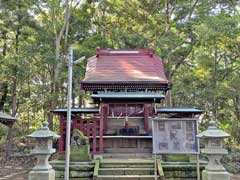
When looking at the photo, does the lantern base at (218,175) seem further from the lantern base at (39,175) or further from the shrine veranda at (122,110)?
the lantern base at (39,175)

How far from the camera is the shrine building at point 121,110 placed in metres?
11.5

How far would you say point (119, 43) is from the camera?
1884cm

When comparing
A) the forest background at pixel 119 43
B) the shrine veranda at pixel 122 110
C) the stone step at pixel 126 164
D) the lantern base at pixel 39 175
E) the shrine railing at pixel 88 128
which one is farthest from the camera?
the forest background at pixel 119 43

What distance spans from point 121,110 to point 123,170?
5.21m

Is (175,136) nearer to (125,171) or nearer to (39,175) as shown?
(125,171)

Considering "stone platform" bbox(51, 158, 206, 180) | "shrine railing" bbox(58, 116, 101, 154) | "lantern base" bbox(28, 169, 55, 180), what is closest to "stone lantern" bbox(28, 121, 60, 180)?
"lantern base" bbox(28, 169, 55, 180)

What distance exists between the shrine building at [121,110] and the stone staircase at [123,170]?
1.34 meters

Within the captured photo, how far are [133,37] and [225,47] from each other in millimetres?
5154

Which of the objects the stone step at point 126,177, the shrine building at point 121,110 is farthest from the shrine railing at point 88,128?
the stone step at point 126,177

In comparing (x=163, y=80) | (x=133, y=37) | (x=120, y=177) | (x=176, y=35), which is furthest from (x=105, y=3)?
(x=120, y=177)

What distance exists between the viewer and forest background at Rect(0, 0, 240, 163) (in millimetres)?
16438

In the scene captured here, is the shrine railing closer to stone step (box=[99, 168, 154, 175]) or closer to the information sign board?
stone step (box=[99, 168, 154, 175])

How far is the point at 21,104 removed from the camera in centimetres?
2084

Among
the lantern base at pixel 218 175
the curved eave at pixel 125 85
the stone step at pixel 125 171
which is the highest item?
the curved eave at pixel 125 85
